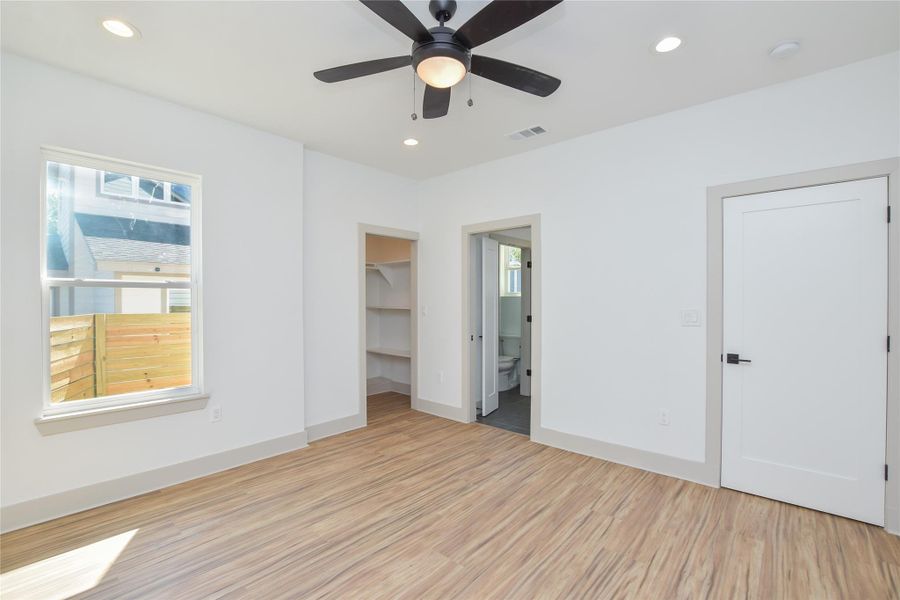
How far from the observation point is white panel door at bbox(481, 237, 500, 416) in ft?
15.4

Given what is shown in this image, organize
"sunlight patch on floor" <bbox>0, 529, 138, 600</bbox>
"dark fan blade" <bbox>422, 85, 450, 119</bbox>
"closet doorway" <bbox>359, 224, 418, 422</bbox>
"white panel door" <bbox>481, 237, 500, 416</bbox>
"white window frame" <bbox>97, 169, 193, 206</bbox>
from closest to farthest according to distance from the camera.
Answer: "sunlight patch on floor" <bbox>0, 529, 138, 600</bbox> → "dark fan blade" <bbox>422, 85, 450, 119</bbox> → "white window frame" <bbox>97, 169, 193, 206</bbox> → "white panel door" <bbox>481, 237, 500, 416</bbox> → "closet doorway" <bbox>359, 224, 418, 422</bbox>

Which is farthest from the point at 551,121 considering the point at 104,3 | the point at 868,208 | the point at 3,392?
the point at 3,392

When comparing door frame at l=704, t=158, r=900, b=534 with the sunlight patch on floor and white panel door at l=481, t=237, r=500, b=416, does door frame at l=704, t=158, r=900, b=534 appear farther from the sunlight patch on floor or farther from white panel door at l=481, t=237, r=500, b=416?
the sunlight patch on floor

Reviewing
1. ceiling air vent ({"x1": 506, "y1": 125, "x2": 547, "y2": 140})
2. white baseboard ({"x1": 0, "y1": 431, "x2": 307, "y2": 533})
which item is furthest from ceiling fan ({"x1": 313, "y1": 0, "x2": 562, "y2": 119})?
white baseboard ({"x1": 0, "y1": 431, "x2": 307, "y2": 533})

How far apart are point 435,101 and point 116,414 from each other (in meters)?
3.05

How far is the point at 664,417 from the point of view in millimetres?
3186

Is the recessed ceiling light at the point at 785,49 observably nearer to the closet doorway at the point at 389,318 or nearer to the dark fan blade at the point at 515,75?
the dark fan blade at the point at 515,75

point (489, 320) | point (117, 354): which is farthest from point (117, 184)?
point (489, 320)

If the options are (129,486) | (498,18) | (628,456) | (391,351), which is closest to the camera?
(498,18)

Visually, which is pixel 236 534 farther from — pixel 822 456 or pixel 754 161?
pixel 754 161

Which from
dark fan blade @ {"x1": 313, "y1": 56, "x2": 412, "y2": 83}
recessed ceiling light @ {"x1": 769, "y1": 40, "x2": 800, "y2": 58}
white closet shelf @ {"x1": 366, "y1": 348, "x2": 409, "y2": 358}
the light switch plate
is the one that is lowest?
white closet shelf @ {"x1": 366, "y1": 348, "x2": 409, "y2": 358}

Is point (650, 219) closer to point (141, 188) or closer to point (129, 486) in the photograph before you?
point (141, 188)

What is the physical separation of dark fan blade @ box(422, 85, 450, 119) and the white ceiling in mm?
358

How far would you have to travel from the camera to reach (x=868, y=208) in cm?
248
